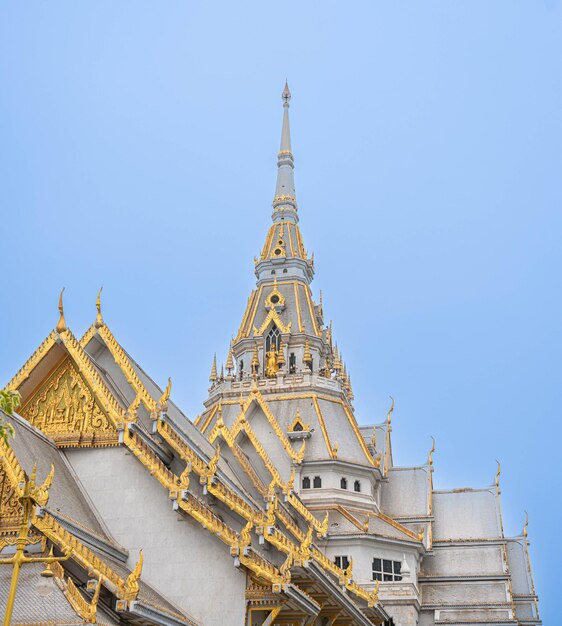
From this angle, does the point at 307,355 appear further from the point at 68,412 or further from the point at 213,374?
the point at 68,412

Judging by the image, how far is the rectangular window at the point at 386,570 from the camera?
3438 centimetres

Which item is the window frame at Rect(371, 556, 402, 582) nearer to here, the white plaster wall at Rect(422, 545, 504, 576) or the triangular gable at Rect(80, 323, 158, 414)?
the white plaster wall at Rect(422, 545, 504, 576)

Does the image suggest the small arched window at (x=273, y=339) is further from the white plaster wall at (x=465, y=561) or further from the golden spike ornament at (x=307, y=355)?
the white plaster wall at (x=465, y=561)

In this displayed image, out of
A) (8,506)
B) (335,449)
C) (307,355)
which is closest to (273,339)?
(307,355)

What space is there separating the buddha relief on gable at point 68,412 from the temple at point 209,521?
0.11 ft

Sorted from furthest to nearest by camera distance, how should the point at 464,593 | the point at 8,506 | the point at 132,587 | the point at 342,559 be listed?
1. the point at 464,593
2. the point at 342,559
3. the point at 8,506
4. the point at 132,587

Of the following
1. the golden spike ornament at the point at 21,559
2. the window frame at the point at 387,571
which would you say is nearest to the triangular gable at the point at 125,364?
the golden spike ornament at the point at 21,559

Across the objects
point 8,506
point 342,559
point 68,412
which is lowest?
point 8,506

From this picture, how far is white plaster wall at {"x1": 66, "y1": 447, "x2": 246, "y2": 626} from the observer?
16.7m

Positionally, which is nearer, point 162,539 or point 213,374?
point 162,539

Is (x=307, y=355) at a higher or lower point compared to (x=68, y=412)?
higher

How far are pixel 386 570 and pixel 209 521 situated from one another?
777 inches

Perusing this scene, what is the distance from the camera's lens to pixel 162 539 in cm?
1722

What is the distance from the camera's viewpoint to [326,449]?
38094 mm
